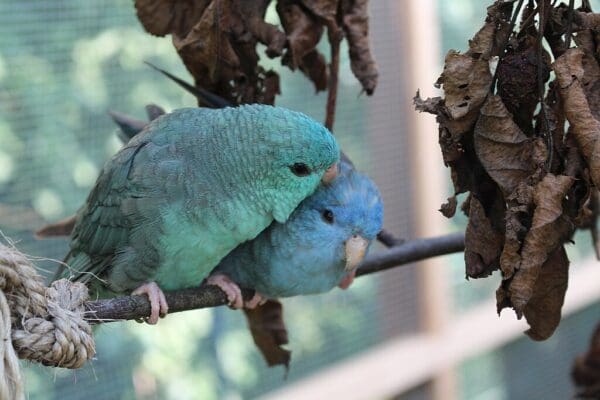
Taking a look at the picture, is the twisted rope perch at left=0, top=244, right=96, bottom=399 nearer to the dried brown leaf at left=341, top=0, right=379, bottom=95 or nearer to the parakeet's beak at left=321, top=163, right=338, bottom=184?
the parakeet's beak at left=321, top=163, right=338, bottom=184

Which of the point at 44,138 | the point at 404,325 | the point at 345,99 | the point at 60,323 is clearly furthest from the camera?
the point at 404,325

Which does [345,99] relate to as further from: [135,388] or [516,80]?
[516,80]

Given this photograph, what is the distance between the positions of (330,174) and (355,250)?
0.13m

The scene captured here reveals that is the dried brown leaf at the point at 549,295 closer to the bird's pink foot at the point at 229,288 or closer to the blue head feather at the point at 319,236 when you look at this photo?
the blue head feather at the point at 319,236

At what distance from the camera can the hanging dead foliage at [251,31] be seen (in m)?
1.26

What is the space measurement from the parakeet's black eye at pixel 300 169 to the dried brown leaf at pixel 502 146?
313 mm

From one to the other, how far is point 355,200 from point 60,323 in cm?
61

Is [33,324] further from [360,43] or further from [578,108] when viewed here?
[360,43]

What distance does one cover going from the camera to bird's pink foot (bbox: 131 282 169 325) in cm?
110

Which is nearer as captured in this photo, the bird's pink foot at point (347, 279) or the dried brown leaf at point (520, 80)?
the dried brown leaf at point (520, 80)

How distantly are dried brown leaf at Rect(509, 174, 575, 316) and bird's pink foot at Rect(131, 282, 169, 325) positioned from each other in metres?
0.51

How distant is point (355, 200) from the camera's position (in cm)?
124

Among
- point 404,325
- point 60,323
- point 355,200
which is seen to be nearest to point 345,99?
point 404,325

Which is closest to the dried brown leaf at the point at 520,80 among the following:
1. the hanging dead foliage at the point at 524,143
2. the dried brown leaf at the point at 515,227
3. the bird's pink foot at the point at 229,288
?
the hanging dead foliage at the point at 524,143
